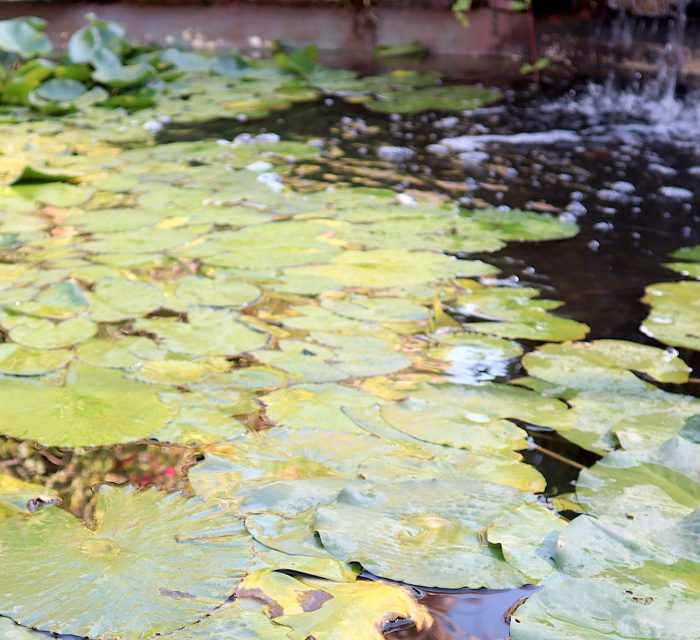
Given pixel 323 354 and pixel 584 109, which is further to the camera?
pixel 584 109

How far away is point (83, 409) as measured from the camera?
1.06 metres

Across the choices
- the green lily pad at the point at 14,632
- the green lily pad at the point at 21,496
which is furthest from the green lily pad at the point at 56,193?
the green lily pad at the point at 14,632

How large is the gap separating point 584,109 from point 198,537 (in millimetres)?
2770

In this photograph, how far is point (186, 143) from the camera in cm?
252

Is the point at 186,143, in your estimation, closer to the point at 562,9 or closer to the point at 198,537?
the point at 198,537

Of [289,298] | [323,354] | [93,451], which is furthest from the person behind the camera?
[289,298]

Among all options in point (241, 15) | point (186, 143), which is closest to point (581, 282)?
point (186, 143)

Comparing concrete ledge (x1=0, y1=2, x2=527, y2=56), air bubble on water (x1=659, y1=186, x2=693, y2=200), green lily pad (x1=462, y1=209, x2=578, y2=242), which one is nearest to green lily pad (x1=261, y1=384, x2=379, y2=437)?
green lily pad (x1=462, y1=209, x2=578, y2=242)

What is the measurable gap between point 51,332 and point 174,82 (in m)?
2.37

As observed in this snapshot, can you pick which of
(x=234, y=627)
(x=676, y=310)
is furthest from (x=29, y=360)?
(x=676, y=310)

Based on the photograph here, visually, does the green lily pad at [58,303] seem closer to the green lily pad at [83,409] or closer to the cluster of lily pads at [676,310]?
the green lily pad at [83,409]

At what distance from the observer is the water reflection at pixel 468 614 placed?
2.45 ft

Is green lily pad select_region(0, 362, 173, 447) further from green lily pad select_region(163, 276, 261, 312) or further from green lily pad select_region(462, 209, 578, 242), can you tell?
green lily pad select_region(462, 209, 578, 242)

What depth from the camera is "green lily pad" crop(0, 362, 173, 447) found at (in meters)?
1.01
